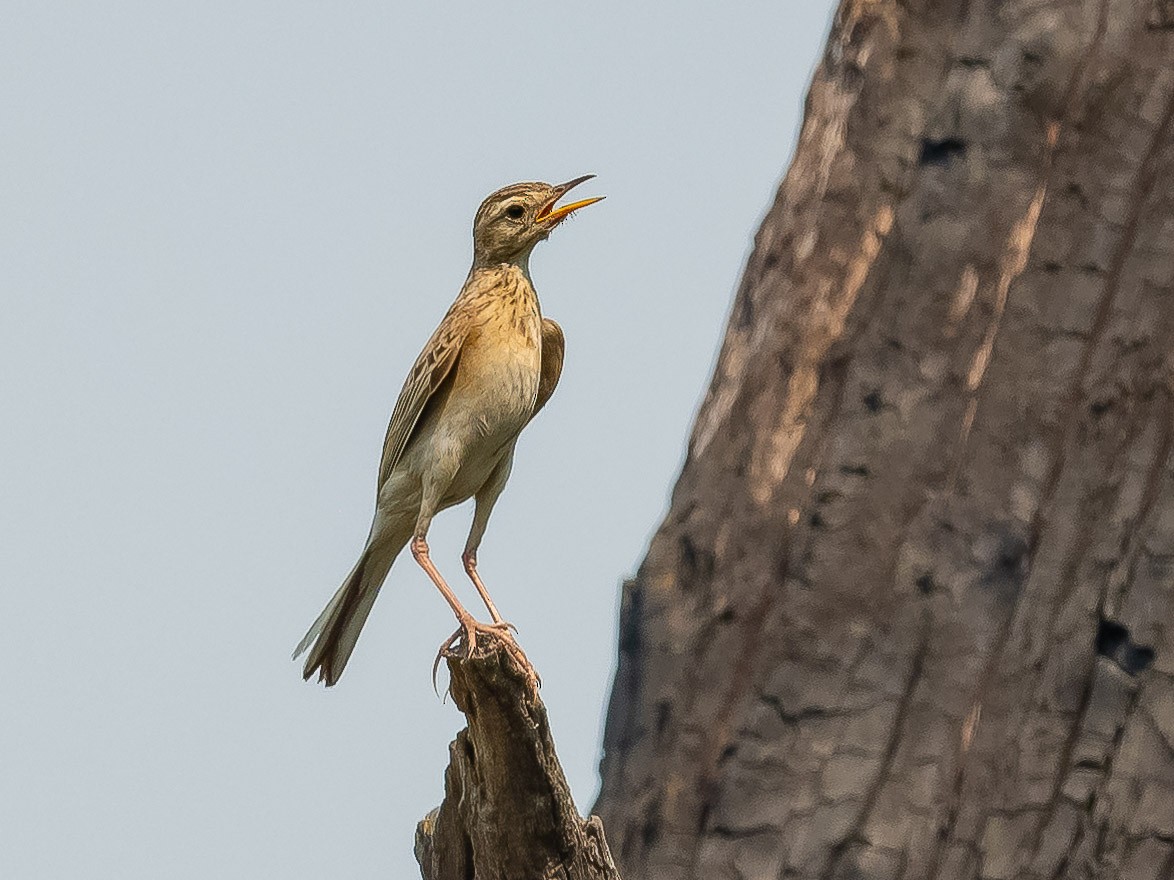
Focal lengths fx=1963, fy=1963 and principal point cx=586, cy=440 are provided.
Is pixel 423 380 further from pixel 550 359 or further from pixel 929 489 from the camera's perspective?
pixel 929 489

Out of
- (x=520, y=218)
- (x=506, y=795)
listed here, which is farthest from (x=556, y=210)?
(x=506, y=795)

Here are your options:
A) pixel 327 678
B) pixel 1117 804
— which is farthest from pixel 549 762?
pixel 1117 804

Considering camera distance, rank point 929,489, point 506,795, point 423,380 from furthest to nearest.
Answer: point 929,489 → point 423,380 → point 506,795

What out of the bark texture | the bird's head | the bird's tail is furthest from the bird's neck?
the bark texture

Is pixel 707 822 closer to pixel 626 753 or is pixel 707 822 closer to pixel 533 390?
pixel 626 753

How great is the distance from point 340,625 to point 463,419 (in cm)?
111

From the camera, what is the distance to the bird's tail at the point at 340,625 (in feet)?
29.2

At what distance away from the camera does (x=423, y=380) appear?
912 centimetres

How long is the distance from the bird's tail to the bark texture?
2469 millimetres

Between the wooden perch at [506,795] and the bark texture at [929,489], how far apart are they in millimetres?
3090

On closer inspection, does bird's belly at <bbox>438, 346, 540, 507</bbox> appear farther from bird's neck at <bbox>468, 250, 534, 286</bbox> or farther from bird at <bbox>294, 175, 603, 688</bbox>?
bird's neck at <bbox>468, 250, 534, 286</bbox>

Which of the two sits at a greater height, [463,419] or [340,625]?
[463,419]

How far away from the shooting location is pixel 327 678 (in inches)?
352

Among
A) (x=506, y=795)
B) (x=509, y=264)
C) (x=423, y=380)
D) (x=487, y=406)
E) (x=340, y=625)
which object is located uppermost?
(x=509, y=264)
